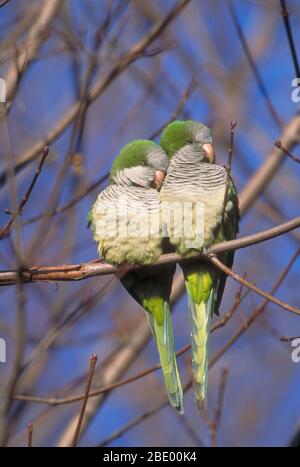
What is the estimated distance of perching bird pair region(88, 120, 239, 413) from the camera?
415cm

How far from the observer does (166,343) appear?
430cm

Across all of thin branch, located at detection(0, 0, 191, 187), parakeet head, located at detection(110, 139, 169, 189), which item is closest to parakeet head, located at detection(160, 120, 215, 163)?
parakeet head, located at detection(110, 139, 169, 189)

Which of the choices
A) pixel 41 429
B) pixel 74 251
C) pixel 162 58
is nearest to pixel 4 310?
pixel 41 429

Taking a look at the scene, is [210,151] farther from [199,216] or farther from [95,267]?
[95,267]

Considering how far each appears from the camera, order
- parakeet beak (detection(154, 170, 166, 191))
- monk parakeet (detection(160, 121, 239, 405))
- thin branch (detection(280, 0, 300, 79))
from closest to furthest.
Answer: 1. thin branch (detection(280, 0, 300, 79))
2. monk parakeet (detection(160, 121, 239, 405))
3. parakeet beak (detection(154, 170, 166, 191))

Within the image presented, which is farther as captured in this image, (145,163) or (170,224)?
Result: (145,163)

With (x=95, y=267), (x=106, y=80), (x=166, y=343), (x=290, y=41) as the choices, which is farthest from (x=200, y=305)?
(x=290, y=41)

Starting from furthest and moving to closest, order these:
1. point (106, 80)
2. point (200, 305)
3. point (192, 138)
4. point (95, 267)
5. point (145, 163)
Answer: point (192, 138), point (145, 163), point (200, 305), point (106, 80), point (95, 267)

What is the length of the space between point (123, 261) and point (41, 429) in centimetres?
309

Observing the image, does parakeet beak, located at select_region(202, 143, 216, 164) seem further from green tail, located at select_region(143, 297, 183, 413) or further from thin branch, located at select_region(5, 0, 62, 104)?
thin branch, located at select_region(5, 0, 62, 104)

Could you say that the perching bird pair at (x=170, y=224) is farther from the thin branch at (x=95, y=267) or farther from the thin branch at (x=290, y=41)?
the thin branch at (x=290, y=41)

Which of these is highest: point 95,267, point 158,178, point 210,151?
point 210,151

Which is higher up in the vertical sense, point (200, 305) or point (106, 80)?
point (106, 80)

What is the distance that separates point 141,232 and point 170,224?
0.54 ft
